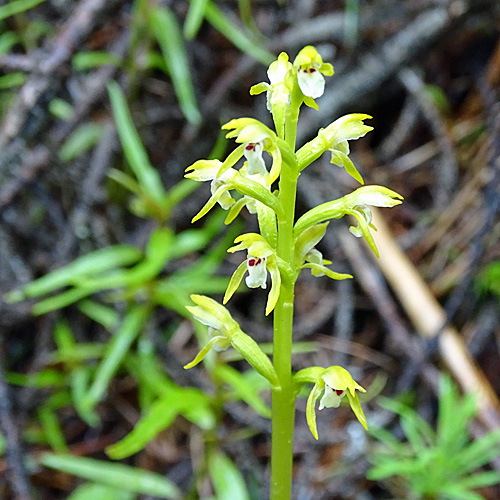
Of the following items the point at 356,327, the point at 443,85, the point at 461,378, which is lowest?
the point at 461,378

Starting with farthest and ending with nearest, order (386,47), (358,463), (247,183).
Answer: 1. (386,47)
2. (358,463)
3. (247,183)

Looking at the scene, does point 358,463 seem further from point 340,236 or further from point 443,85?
point 443,85

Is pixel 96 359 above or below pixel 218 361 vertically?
above

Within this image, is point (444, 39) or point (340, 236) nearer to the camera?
point (340, 236)

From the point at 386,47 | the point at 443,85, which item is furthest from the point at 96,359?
the point at 443,85

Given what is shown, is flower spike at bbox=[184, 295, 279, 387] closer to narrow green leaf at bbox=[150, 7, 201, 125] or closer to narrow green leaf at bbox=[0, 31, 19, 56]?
narrow green leaf at bbox=[150, 7, 201, 125]

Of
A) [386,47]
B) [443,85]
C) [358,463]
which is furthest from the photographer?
[443,85]

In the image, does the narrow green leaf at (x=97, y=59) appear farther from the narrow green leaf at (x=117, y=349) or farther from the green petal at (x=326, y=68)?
the green petal at (x=326, y=68)

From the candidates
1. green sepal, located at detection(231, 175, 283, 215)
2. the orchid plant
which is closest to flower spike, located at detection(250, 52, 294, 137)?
the orchid plant
